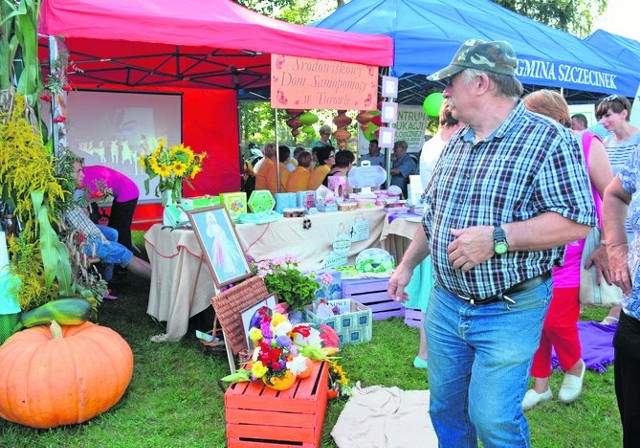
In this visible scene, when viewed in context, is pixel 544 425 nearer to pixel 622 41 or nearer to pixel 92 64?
pixel 92 64

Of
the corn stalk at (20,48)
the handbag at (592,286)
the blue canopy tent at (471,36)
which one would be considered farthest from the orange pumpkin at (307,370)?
the blue canopy tent at (471,36)

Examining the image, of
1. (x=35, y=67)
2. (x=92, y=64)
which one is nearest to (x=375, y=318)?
(x=35, y=67)

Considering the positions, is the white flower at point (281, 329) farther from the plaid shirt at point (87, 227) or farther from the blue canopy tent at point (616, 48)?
the blue canopy tent at point (616, 48)

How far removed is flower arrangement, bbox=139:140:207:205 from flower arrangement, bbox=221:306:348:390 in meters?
1.80

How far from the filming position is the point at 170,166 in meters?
4.61

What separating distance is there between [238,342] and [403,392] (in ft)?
3.61

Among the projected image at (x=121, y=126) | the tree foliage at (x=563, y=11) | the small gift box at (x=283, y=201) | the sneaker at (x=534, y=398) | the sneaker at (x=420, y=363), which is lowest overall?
the sneaker at (x=420, y=363)

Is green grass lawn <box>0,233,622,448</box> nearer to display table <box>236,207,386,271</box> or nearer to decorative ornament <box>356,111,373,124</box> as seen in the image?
display table <box>236,207,386,271</box>

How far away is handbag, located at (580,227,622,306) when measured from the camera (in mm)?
3061

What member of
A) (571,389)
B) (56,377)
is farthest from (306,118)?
(56,377)

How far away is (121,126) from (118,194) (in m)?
3.20

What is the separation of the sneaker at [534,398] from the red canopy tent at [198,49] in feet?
11.9

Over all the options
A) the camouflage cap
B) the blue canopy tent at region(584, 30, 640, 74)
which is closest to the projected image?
the camouflage cap

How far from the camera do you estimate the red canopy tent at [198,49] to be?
4.38 meters
